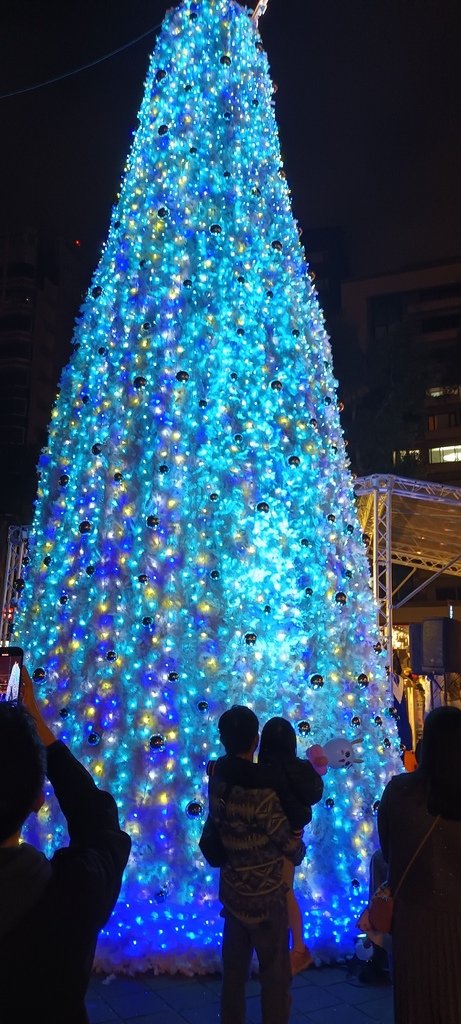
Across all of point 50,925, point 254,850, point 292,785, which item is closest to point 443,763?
point 292,785

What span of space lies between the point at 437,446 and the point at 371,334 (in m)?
6.03

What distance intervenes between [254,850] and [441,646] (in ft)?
21.0

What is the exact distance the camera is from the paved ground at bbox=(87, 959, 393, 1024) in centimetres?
328

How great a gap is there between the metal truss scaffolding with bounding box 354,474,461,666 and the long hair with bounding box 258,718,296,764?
3.92 m

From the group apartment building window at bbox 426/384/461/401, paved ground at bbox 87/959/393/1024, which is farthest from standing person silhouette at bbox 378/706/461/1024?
apartment building window at bbox 426/384/461/401

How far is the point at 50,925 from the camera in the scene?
120cm

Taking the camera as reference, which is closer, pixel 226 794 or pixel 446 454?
pixel 226 794

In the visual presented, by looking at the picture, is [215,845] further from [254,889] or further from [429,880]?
[429,880]

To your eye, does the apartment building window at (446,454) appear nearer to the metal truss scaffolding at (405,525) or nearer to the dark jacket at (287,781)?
the metal truss scaffolding at (405,525)

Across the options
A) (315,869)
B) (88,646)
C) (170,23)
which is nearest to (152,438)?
(88,646)

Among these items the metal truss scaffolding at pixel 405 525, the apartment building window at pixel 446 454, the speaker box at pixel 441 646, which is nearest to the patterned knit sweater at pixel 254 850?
the metal truss scaffolding at pixel 405 525

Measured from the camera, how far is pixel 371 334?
104ft

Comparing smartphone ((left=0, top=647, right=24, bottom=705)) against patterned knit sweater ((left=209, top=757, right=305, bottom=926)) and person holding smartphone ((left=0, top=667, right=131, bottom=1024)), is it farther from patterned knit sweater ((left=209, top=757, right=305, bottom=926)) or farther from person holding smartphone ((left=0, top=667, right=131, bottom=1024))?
person holding smartphone ((left=0, top=667, right=131, bottom=1024))

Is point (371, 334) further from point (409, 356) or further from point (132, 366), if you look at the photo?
point (132, 366)
